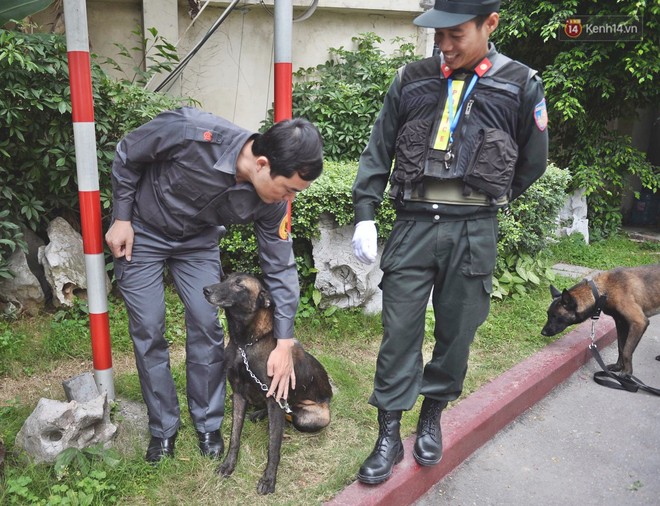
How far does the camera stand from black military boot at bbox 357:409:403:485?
115 inches

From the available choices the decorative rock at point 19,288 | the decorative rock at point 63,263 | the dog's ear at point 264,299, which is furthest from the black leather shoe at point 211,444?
the decorative rock at point 19,288

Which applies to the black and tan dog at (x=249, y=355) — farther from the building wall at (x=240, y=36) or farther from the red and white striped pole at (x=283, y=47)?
the building wall at (x=240, y=36)

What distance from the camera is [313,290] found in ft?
16.6

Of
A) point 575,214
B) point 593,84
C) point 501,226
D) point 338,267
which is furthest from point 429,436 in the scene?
point 593,84

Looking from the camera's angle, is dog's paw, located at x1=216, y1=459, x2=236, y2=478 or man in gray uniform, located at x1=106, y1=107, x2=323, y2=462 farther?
dog's paw, located at x1=216, y1=459, x2=236, y2=478

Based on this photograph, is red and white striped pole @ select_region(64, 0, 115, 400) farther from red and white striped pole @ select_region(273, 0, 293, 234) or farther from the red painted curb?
the red painted curb

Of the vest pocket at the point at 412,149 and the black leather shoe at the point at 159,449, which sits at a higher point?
the vest pocket at the point at 412,149

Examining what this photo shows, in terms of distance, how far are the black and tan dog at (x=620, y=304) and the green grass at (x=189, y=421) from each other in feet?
1.20

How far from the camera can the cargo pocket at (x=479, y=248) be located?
9.29 feet

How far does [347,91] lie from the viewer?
6902 mm

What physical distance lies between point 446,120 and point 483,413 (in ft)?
6.34

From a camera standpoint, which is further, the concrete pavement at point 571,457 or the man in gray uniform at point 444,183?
the concrete pavement at point 571,457

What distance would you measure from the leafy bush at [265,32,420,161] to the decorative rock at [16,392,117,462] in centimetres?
453

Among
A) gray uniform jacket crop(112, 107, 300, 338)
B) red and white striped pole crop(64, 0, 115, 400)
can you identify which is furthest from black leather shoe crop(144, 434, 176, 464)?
gray uniform jacket crop(112, 107, 300, 338)
